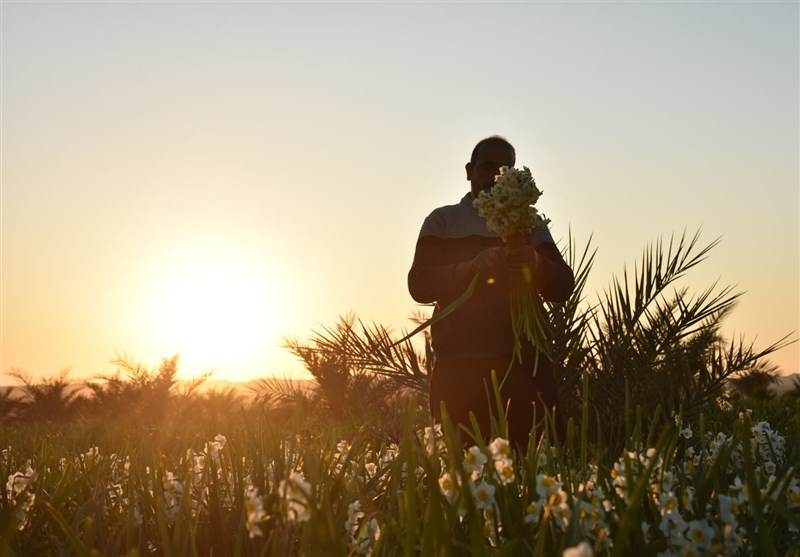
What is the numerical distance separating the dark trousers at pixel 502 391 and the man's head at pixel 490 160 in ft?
2.87

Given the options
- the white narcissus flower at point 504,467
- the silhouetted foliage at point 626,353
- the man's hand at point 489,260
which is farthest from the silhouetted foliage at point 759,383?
the white narcissus flower at point 504,467

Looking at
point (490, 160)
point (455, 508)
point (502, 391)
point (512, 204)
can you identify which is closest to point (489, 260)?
point (512, 204)

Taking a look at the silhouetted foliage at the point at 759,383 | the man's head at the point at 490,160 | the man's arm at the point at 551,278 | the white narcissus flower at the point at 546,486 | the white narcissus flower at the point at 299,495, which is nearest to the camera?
the white narcissus flower at the point at 299,495

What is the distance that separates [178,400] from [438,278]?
515 inches

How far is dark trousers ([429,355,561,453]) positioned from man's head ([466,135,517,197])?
0.88 meters

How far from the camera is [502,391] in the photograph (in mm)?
3494

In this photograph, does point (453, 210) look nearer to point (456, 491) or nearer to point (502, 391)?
point (502, 391)

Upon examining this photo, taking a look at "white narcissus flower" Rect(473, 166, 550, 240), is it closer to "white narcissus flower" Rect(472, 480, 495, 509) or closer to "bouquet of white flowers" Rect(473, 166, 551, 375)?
"bouquet of white flowers" Rect(473, 166, 551, 375)

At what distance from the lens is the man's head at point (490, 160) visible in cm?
377

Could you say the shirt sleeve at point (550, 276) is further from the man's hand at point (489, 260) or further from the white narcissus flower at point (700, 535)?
the white narcissus flower at point (700, 535)

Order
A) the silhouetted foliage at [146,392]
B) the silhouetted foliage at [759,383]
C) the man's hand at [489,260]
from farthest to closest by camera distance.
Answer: the silhouetted foliage at [146,392] → the silhouetted foliage at [759,383] → the man's hand at [489,260]

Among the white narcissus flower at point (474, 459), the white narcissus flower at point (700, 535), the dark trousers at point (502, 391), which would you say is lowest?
the white narcissus flower at point (700, 535)

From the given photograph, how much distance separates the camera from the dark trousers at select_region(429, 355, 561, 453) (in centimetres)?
349

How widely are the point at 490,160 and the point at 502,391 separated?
112cm
